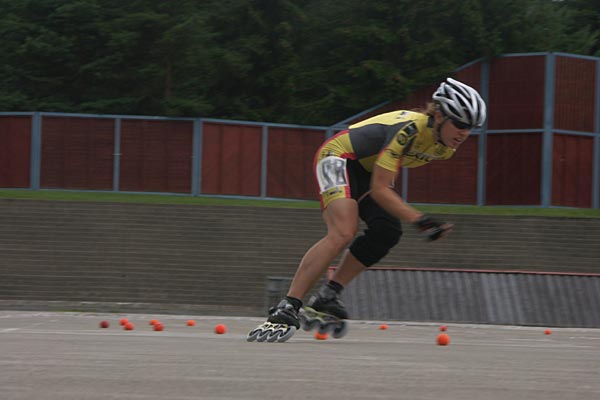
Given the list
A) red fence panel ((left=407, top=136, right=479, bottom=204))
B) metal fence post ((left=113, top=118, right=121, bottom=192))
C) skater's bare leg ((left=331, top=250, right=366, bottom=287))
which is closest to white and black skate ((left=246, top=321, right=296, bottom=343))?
skater's bare leg ((left=331, top=250, right=366, bottom=287))

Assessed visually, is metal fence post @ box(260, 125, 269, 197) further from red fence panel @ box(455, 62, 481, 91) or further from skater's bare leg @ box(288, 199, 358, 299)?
skater's bare leg @ box(288, 199, 358, 299)

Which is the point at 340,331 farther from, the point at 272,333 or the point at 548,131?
the point at 548,131

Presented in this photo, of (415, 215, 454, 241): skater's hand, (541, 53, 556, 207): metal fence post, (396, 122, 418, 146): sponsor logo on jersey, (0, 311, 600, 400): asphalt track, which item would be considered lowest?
(0, 311, 600, 400): asphalt track

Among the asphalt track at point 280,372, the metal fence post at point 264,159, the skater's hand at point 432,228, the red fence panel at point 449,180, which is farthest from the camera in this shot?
the red fence panel at point 449,180

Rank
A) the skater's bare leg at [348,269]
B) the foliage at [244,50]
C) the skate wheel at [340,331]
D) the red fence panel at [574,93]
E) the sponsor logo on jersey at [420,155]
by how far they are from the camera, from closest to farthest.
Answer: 1. the sponsor logo on jersey at [420,155]
2. the skate wheel at [340,331]
3. the skater's bare leg at [348,269]
4. the red fence panel at [574,93]
5. the foliage at [244,50]

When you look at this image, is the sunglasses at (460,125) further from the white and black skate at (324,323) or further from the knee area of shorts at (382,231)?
the white and black skate at (324,323)

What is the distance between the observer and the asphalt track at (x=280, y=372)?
3326mm

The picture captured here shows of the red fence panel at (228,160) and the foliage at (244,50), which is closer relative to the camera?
the red fence panel at (228,160)

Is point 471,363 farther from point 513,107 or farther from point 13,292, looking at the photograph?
point 513,107

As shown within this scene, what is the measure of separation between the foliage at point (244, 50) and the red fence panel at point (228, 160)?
5.53ft

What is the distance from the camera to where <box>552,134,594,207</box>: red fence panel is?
28500 millimetres

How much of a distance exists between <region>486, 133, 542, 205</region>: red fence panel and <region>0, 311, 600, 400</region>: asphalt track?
23.9m

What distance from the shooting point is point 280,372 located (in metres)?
3.84

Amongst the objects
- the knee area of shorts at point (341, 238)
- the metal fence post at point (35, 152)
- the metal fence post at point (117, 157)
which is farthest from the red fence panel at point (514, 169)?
the knee area of shorts at point (341, 238)
